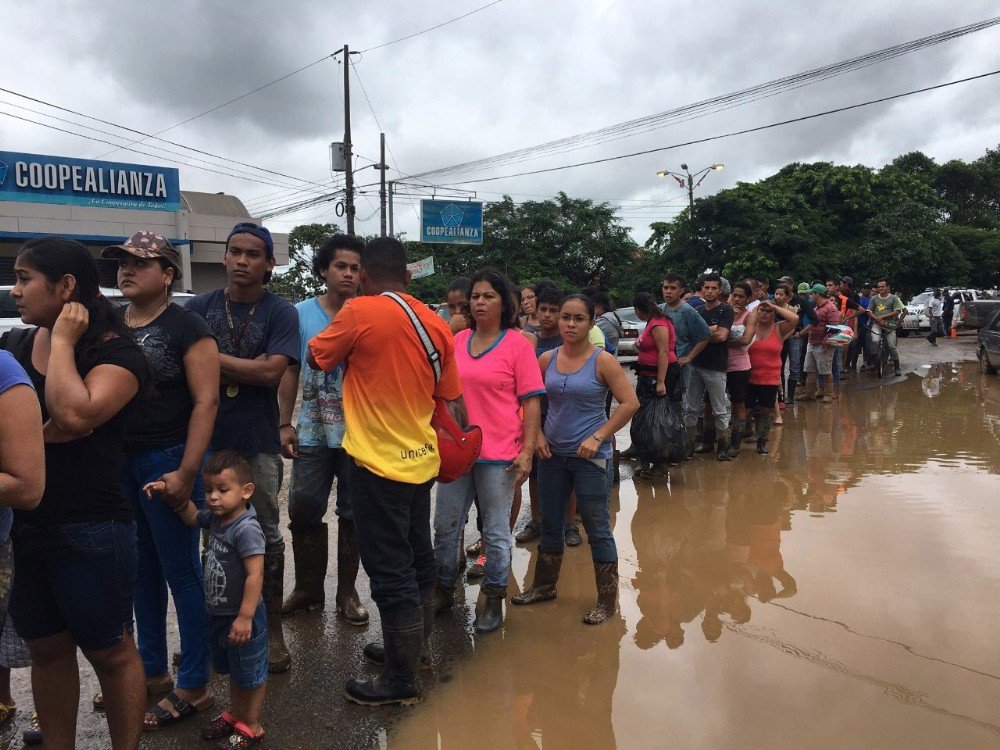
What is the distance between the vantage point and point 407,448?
9.90ft

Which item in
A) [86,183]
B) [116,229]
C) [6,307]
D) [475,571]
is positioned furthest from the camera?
[116,229]

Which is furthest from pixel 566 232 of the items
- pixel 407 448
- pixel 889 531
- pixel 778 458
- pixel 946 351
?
pixel 407 448

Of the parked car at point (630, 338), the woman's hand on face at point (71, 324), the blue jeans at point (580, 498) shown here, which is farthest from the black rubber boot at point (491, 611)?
the parked car at point (630, 338)

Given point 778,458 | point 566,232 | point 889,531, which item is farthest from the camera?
point 566,232

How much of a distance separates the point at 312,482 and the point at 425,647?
3.37 ft

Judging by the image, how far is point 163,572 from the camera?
3.08 metres

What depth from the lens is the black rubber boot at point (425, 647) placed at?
339cm

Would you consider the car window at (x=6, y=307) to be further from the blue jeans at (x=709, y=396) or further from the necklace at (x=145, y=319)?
the blue jeans at (x=709, y=396)

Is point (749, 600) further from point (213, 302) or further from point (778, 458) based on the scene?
point (778, 458)

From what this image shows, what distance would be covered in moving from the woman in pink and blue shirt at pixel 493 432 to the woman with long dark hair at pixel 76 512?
66.1 inches

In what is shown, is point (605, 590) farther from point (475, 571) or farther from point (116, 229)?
point (116, 229)

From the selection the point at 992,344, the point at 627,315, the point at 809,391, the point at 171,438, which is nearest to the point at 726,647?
the point at 171,438

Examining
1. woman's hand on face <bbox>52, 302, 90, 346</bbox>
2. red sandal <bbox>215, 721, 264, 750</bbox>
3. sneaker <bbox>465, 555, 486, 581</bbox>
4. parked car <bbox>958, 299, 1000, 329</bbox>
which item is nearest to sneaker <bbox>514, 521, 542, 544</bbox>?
sneaker <bbox>465, 555, 486, 581</bbox>

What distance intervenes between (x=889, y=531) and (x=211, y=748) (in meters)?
4.56
